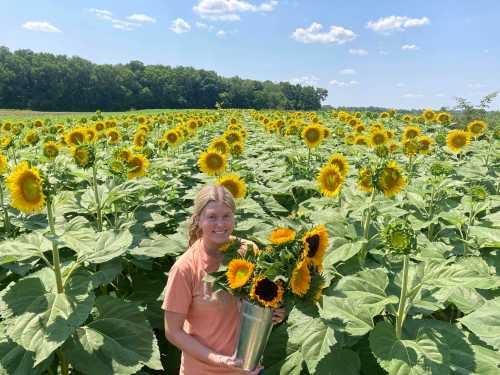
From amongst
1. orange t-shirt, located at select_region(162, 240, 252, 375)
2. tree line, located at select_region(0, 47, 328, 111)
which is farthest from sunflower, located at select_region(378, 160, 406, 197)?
tree line, located at select_region(0, 47, 328, 111)

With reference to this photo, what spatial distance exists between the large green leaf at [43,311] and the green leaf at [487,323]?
1989 millimetres

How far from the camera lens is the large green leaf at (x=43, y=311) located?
7.32ft

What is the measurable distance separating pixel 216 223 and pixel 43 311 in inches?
42.8

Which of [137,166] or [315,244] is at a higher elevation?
[315,244]

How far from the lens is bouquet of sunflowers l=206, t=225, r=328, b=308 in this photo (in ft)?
6.03

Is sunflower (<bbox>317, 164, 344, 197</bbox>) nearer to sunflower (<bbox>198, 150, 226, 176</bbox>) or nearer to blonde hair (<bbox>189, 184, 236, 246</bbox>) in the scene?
sunflower (<bbox>198, 150, 226, 176</bbox>)

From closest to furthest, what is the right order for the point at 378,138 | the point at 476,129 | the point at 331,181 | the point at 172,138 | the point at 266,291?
the point at 266,291 < the point at 331,181 < the point at 378,138 < the point at 172,138 < the point at 476,129

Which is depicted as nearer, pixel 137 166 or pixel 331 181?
pixel 331 181

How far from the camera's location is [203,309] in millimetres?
2564

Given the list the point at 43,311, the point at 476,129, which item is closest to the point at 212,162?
the point at 43,311

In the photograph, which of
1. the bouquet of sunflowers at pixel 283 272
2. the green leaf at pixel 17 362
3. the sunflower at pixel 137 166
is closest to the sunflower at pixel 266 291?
the bouquet of sunflowers at pixel 283 272

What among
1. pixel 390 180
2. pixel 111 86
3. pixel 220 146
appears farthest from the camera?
pixel 111 86

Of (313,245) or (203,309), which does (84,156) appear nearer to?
(203,309)

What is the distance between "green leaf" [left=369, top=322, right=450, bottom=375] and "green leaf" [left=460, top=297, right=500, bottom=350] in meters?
0.17
